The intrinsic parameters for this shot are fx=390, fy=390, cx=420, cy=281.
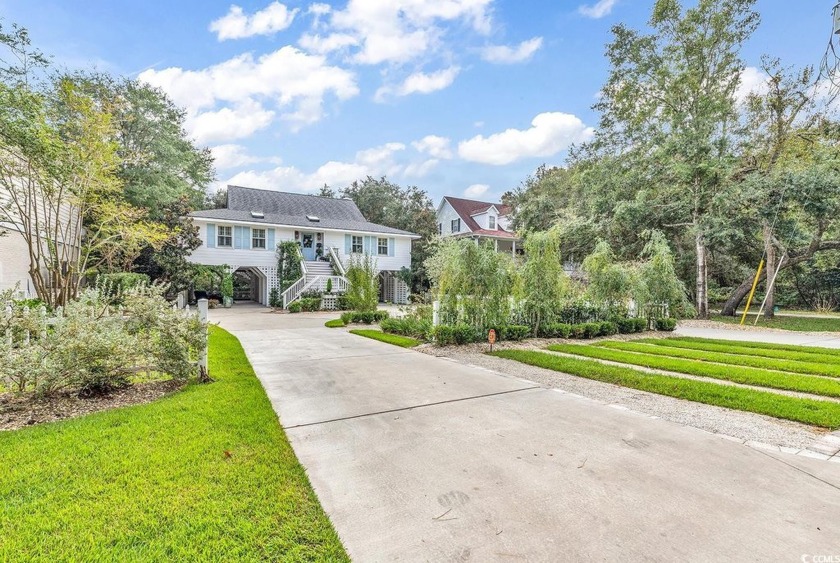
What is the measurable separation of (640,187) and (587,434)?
17736mm

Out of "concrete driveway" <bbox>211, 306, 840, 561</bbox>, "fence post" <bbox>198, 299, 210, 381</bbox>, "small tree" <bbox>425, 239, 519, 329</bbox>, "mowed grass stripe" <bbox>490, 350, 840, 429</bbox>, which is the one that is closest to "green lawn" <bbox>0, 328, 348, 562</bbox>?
"concrete driveway" <bbox>211, 306, 840, 561</bbox>

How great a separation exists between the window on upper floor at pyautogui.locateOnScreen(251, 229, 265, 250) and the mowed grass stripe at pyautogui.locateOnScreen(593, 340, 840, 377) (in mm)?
17644

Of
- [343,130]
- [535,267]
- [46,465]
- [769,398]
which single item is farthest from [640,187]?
[46,465]

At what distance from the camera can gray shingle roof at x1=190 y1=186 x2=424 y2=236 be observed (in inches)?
852

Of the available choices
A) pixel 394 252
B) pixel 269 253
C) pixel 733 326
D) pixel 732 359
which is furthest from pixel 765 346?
pixel 269 253

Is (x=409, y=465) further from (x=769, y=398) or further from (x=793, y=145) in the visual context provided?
(x=793, y=145)

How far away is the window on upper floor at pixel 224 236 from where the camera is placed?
65.7ft

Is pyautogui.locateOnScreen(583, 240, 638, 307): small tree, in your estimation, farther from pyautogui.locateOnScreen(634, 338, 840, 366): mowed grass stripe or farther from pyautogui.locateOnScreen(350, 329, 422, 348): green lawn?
pyautogui.locateOnScreen(350, 329, 422, 348): green lawn

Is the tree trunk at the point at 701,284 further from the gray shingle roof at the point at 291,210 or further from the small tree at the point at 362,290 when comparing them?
the gray shingle roof at the point at 291,210

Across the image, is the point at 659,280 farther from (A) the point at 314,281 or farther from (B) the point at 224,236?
(B) the point at 224,236

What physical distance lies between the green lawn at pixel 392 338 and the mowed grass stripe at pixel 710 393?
299cm

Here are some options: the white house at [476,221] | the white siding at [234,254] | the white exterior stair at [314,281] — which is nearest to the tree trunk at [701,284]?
the white house at [476,221]

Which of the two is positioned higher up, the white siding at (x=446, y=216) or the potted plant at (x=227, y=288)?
the white siding at (x=446, y=216)

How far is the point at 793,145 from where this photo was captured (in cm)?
1518
